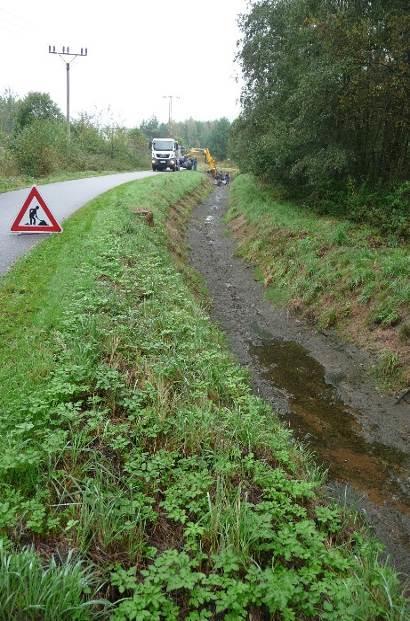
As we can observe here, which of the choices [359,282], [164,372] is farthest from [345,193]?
[164,372]

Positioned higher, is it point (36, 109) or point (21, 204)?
point (36, 109)

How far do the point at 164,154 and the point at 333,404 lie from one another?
34.3m

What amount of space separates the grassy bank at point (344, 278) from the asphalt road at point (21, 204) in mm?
5943

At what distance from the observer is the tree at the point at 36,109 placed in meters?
39.6

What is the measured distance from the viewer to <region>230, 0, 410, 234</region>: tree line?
37.6 feet

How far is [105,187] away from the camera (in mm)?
21078

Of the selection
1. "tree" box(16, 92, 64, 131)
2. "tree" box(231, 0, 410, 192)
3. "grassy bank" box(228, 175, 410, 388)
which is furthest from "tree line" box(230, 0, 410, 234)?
"tree" box(16, 92, 64, 131)

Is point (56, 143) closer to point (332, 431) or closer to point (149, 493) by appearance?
point (332, 431)

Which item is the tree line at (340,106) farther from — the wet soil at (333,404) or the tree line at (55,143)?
the tree line at (55,143)

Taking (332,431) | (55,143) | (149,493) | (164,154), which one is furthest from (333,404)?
(164,154)

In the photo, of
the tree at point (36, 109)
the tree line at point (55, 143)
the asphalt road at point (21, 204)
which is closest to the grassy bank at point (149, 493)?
the asphalt road at point (21, 204)

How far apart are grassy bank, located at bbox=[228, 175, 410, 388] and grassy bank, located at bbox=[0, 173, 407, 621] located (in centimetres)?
337

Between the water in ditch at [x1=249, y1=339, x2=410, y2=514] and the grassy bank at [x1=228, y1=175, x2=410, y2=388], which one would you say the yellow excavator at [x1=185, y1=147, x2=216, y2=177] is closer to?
the grassy bank at [x1=228, y1=175, x2=410, y2=388]

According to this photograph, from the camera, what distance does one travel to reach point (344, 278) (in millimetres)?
10484
